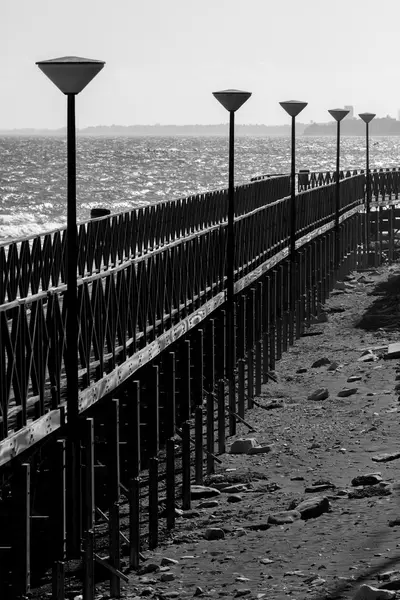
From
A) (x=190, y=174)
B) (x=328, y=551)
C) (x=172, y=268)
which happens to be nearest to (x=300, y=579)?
(x=328, y=551)

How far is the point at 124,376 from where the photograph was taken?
650 inches

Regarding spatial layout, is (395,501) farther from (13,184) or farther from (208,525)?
(13,184)

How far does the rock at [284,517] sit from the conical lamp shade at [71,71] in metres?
4.82

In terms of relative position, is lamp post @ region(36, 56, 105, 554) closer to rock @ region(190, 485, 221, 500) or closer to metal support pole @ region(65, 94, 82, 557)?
metal support pole @ region(65, 94, 82, 557)

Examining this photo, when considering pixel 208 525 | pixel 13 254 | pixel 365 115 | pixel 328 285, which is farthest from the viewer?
pixel 365 115

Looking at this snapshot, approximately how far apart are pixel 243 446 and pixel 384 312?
1322 centimetres

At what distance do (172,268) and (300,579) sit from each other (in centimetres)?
908

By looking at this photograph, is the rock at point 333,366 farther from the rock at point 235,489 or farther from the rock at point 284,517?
the rock at point 284,517

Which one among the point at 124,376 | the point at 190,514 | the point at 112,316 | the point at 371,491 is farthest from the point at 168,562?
the point at 112,316

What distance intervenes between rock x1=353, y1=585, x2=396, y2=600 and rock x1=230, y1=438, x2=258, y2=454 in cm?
765

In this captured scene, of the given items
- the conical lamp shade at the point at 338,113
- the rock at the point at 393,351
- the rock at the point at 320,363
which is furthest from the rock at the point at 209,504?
the conical lamp shade at the point at 338,113

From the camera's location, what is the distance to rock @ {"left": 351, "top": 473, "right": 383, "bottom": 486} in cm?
1516

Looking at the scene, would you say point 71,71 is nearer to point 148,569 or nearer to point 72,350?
point 72,350

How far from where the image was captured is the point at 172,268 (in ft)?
66.5
